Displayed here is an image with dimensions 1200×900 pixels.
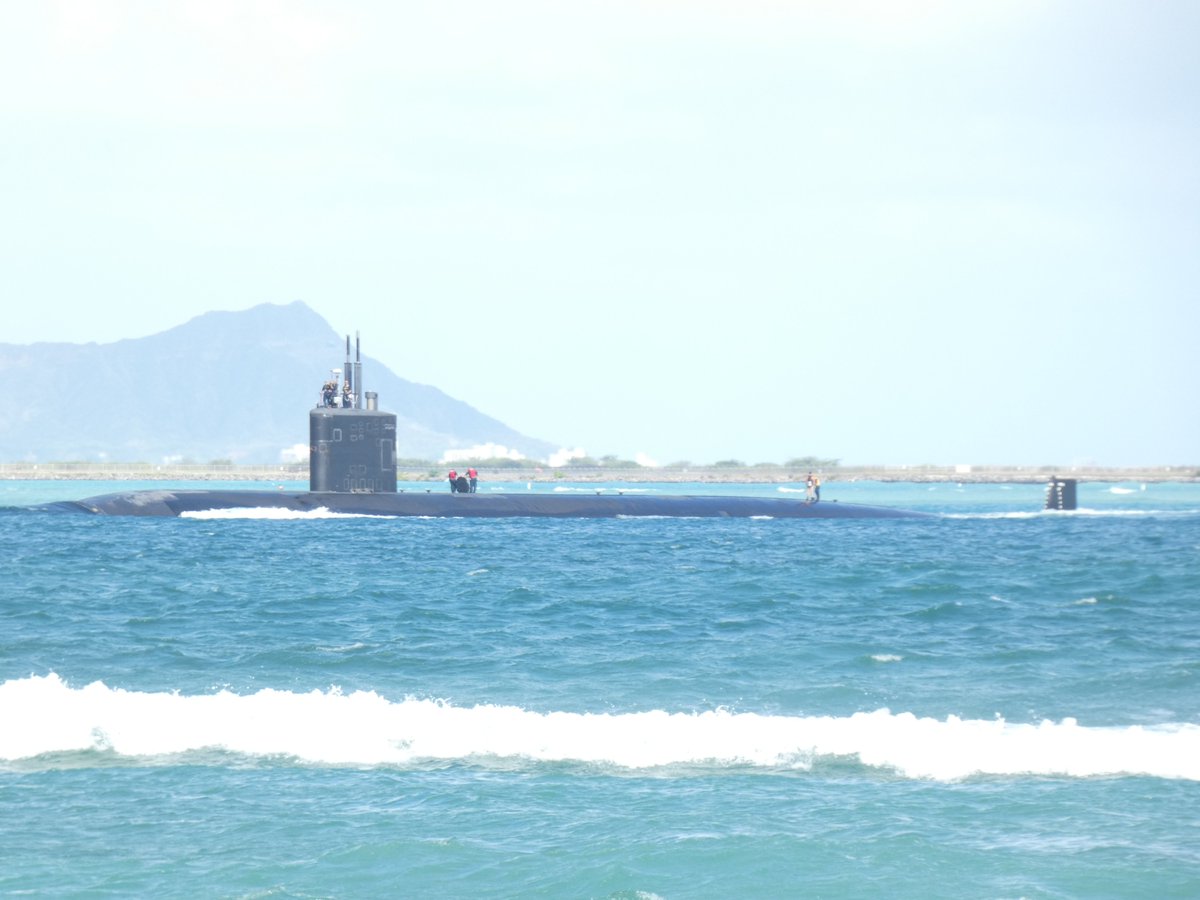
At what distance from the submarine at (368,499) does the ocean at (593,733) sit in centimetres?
1447

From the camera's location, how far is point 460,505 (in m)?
50.3

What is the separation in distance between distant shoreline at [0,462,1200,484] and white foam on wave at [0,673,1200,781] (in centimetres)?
15206

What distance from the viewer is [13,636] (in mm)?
22141

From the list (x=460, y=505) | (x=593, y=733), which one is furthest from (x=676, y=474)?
(x=593, y=733)

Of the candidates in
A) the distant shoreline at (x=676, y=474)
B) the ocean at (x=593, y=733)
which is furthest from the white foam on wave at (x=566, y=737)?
the distant shoreline at (x=676, y=474)

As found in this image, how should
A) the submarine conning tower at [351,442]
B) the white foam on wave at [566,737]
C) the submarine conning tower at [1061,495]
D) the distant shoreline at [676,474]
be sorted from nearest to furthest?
the white foam on wave at [566,737], the submarine conning tower at [351,442], the submarine conning tower at [1061,495], the distant shoreline at [676,474]

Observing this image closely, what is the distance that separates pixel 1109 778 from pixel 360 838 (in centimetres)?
788

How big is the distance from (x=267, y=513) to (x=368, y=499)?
4.26 metres

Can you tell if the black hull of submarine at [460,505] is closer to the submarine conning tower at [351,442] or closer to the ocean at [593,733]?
the submarine conning tower at [351,442]

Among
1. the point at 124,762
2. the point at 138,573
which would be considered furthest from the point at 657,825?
the point at 138,573

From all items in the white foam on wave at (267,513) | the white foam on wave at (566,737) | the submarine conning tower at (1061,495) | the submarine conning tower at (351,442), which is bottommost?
the white foam on wave at (566,737)

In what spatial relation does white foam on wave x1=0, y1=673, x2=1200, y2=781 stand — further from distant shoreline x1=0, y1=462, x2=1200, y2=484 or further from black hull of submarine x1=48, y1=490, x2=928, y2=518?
distant shoreline x1=0, y1=462, x2=1200, y2=484

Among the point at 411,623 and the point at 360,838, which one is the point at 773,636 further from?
the point at 360,838

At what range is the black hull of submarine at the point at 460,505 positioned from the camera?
46688 mm
